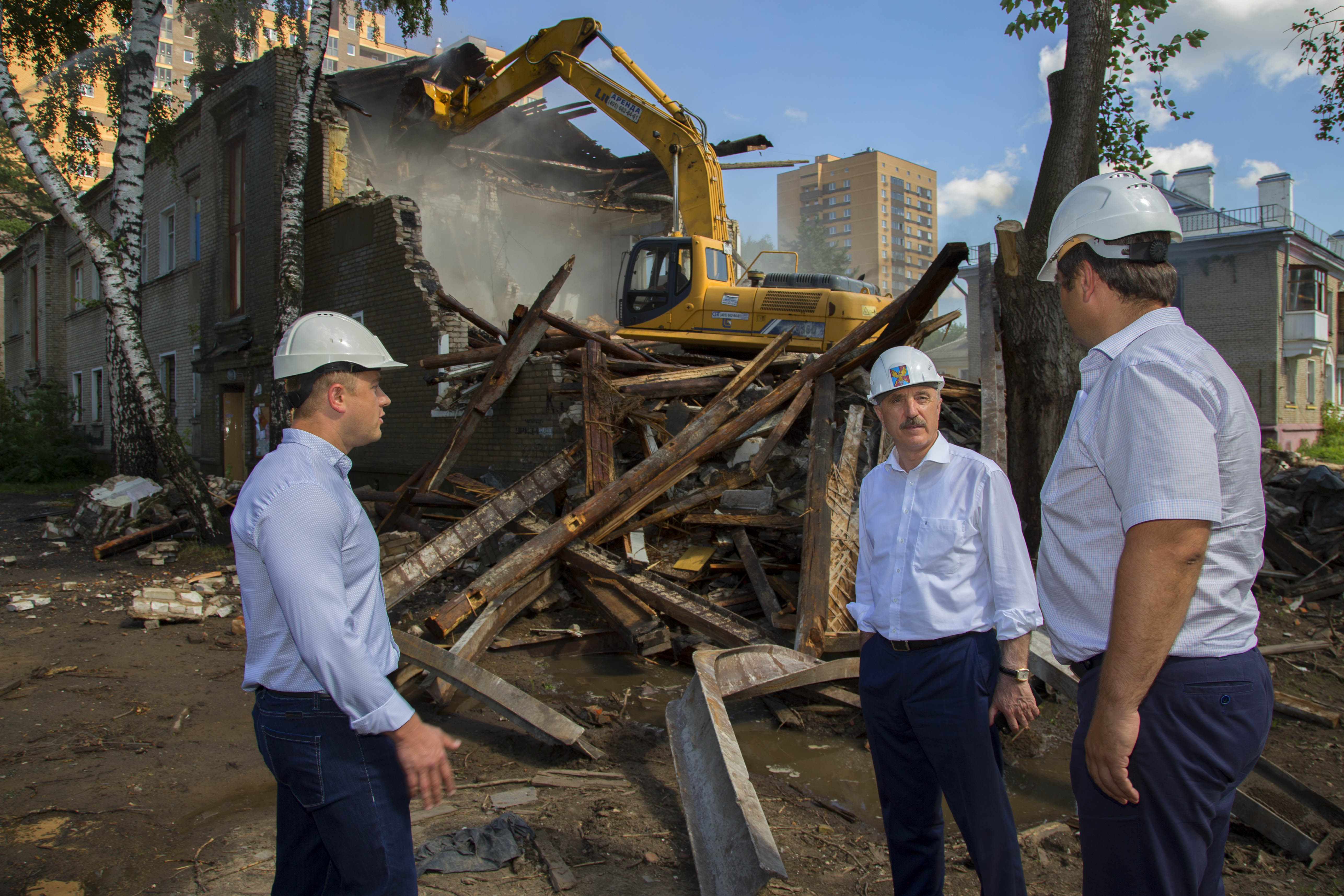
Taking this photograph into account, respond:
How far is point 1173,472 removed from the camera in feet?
4.80

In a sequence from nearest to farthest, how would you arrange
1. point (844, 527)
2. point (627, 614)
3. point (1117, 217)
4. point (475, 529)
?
point (1117, 217)
point (627, 614)
point (844, 527)
point (475, 529)

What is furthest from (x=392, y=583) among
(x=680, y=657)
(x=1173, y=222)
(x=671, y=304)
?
(x=671, y=304)

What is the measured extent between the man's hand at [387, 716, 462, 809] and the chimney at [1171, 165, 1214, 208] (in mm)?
37168

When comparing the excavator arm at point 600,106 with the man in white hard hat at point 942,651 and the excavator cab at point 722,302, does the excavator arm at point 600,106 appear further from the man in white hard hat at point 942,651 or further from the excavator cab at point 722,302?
the man in white hard hat at point 942,651

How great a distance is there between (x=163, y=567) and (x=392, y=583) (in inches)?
192

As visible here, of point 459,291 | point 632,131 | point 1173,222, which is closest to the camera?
point 1173,222

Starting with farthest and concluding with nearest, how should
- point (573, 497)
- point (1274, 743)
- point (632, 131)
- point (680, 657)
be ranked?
point (632, 131)
point (573, 497)
point (680, 657)
point (1274, 743)

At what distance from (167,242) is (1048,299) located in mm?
20370

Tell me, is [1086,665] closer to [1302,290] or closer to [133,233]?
[133,233]

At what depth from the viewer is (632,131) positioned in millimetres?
13266

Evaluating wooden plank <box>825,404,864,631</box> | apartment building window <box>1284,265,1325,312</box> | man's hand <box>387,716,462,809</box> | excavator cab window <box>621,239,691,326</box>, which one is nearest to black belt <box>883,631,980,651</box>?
man's hand <box>387,716,462,809</box>

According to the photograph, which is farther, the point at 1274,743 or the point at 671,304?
the point at 671,304

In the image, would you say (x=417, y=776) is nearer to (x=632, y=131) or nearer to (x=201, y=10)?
(x=632, y=131)

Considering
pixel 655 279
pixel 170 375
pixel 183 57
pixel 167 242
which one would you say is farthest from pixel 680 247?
pixel 183 57
